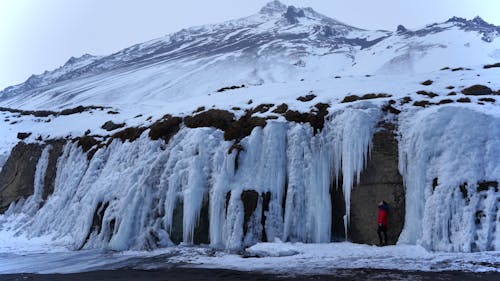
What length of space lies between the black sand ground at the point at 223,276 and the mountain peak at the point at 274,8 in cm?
17407

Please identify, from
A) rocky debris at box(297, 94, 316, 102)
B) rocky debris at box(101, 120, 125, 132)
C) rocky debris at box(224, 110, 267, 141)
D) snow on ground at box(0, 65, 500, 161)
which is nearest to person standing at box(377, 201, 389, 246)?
snow on ground at box(0, 65, 500, 161)

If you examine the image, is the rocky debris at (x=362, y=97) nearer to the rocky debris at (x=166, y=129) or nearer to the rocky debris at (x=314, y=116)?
the rocky debris at (x=314, y=116)

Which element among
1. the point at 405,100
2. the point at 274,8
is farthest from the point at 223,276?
the point at 274,8

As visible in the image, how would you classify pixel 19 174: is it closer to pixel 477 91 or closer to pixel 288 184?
→ pixel 288 184

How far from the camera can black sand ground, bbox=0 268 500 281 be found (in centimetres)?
1019

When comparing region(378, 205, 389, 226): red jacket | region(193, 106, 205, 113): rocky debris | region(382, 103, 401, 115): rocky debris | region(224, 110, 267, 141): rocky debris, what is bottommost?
region(378, 205, 389, 226): red jacket

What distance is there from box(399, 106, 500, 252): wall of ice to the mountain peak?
6708 inches

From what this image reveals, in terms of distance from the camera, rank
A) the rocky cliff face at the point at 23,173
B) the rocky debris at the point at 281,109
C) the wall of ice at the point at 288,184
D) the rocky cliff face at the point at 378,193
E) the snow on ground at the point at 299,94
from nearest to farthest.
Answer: the wall of ice at the point at 288,184
the rocky cliff face at the point at 378,193
the snow on ground at the point at 299,94
the rocky debris at the point at 281,109
the rocky cliff face at the point at 23,173

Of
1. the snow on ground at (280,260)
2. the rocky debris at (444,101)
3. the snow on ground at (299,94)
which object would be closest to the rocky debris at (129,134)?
the snow on ground at (299,94)

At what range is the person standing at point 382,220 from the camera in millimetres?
14438

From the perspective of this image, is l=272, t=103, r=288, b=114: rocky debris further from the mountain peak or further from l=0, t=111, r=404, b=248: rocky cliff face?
the mountain peak

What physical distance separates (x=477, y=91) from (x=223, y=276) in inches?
482

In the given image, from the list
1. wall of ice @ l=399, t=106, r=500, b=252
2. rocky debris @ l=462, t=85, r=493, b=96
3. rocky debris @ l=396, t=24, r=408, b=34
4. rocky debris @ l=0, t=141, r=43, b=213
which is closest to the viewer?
wall of ice @ l=399, t=106, r=500, b=252

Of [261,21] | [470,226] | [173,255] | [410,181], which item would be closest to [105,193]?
[173,255]
